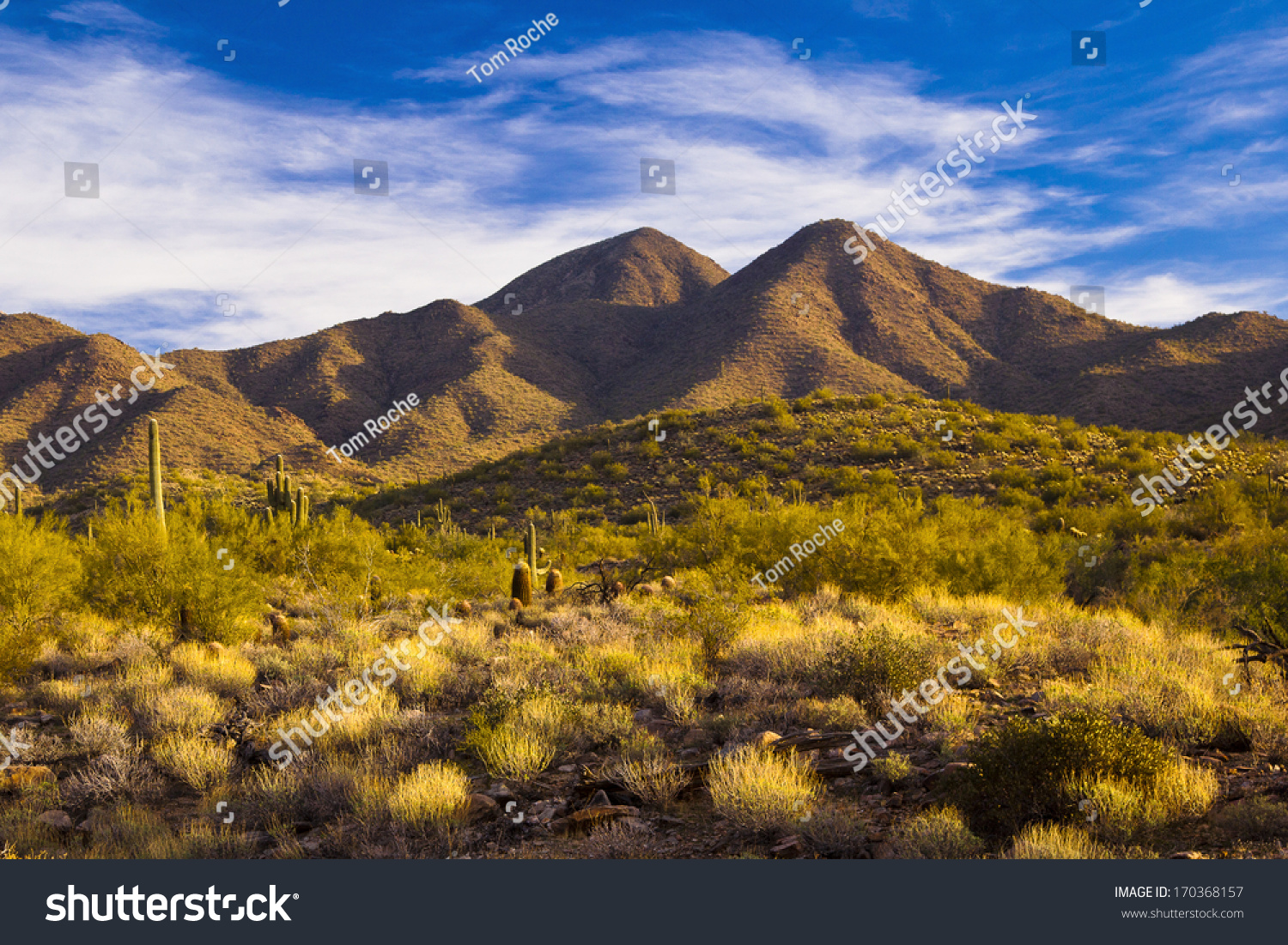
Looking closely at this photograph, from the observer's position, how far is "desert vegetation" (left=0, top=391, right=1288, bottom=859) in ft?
16.6

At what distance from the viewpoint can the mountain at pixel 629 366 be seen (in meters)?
50.8

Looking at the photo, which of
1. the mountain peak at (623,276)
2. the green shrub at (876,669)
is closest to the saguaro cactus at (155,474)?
the green shrub at (876,669)

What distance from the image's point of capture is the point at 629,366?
7275cm

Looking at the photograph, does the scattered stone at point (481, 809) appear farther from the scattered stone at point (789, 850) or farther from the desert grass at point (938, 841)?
the desert grass at point (938, 841)

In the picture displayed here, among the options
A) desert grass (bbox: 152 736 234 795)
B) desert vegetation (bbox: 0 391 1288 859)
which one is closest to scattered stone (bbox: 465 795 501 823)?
desert vegetation (bbox: 0 391 1288 859)

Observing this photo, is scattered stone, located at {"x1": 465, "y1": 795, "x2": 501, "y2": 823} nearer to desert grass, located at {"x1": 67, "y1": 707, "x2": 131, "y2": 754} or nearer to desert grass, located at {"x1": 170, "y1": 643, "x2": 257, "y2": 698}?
desert grass, located at {"x1": 67, "y1": 707, "x2": 131, "y2": 754}

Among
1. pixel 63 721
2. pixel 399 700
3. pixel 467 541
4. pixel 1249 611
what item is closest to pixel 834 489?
pixel 467 541

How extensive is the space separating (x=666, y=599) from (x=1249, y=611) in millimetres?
8447

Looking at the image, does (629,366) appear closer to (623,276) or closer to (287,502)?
(623,276)

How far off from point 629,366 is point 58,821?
68.3 m

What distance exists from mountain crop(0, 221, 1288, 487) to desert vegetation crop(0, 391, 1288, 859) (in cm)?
3562

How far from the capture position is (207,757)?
6715 millimetres

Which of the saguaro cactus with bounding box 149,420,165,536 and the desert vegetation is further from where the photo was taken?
the saguaro cactus with bounding box 149,420,165,536

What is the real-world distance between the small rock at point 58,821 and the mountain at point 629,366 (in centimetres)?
4452
